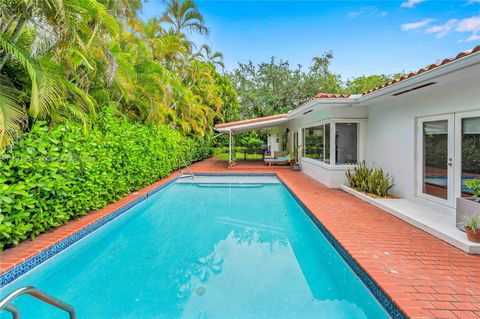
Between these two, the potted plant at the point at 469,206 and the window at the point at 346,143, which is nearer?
the potted plant at the point at 469,206

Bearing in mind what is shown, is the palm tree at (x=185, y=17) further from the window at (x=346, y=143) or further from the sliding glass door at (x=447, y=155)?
the sliding glass door at (x=447, y=155)

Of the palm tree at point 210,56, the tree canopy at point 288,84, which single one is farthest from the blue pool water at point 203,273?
the tree canopy at point 288,84

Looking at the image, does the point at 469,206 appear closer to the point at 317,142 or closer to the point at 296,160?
the point at 317,142

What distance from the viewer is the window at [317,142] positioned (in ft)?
44.6

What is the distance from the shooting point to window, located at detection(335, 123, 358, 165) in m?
12.5

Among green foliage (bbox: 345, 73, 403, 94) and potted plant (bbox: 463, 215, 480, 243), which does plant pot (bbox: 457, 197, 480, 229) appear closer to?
potted plant (bbox: 463, 215, 480, 243)

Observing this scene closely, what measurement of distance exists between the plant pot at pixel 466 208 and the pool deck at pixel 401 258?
66 centimetres

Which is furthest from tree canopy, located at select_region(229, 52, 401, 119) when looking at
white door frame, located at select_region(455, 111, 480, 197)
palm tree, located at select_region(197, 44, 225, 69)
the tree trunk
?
the tree trunk

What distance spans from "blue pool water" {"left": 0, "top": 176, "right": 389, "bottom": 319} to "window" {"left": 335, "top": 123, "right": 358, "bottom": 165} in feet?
14.4

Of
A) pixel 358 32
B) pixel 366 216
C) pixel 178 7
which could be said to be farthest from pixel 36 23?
pixel 358 32

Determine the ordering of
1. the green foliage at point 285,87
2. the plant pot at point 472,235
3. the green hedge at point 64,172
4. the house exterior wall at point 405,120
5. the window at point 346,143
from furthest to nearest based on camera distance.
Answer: the green foliage at point 285,87, the window at point 346,143, the house exterior wall at point 405,120, the green hedge at point 64,172, the plant pot at point 472,235

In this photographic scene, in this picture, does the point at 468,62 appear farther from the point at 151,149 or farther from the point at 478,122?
the point at 151,149

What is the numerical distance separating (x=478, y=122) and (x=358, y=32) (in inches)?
752

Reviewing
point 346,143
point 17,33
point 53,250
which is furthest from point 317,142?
point 17,33
